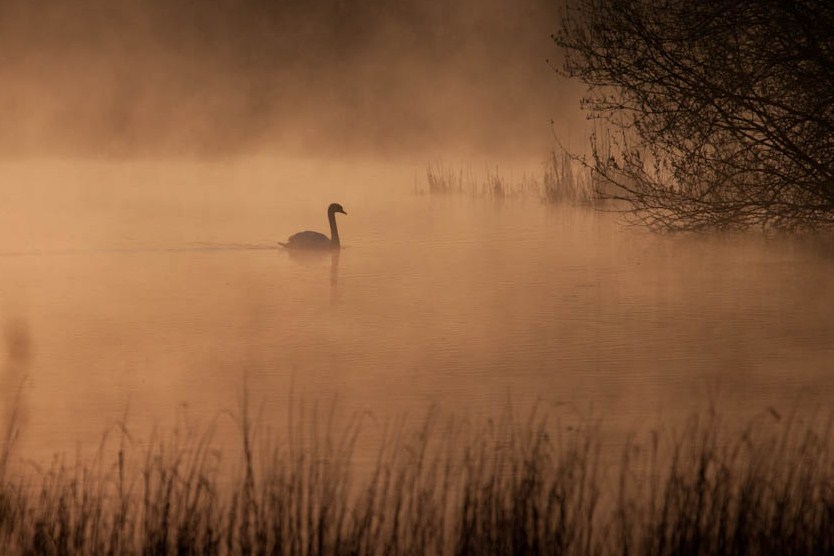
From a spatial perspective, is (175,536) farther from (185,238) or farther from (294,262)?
(185,238)

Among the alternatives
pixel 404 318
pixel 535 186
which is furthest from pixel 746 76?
pixel 535 186

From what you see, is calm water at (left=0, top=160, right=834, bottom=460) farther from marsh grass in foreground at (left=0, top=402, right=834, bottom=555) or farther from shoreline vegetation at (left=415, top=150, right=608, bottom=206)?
shoreline vegetation at (left=415, top=150, right=608, bottom=206)

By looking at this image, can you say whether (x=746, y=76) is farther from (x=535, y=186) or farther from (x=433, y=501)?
(x=535, y=186)

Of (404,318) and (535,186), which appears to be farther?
(535,186)

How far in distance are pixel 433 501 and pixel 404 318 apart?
5.42m

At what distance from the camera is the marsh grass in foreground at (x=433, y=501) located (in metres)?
5.35

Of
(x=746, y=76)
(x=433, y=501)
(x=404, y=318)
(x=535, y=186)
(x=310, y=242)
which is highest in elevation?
(x=746, y=76)

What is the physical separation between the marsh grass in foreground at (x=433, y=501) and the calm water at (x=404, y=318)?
0.94 m

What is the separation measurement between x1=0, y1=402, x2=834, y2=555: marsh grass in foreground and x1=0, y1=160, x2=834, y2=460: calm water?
3.07 ft

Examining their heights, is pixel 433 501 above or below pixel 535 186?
below

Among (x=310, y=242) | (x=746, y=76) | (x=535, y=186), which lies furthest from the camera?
(x=535, y=186)

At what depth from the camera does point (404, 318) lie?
11.3 meters

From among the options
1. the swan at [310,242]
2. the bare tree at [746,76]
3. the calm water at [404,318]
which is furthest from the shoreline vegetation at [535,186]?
the bare tree at [746,76]

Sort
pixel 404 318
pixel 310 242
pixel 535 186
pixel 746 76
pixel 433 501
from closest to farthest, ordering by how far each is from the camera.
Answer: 1. pixel 433 501
2. pixel 746 76
3. pixel 404 318
4. pixel 310 242
5. pixel 535 186
